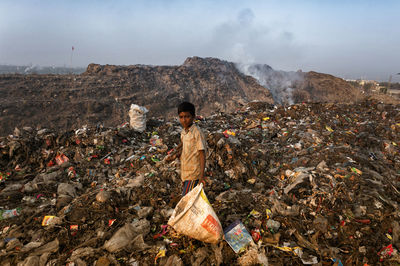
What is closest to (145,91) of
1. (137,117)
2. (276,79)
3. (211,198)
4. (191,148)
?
(137,117)

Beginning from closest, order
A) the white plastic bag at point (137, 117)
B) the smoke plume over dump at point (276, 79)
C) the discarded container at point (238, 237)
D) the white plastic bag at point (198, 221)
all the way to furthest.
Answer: the white plastic bag at point (198, 221) → the discarded container at point (238, 237) → the white plastic bag at point (137, 117) → the smoke plume over dump at point (276, 79)

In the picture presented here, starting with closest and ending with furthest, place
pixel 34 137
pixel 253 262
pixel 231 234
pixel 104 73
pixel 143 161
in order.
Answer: pixel 253 262 → pixel 231 234 → pixel 143 161 → pixel 34 137 → pixel 104 73

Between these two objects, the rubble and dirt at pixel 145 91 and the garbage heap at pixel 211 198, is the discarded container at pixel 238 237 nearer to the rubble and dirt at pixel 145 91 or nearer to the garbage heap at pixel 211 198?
the garbage heap at pixel 211 198

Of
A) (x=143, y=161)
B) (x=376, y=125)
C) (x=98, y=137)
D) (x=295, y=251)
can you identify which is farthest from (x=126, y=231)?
(x=376, y=125)

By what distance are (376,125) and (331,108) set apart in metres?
1.84

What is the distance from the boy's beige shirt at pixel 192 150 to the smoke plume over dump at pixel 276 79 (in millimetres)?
20889

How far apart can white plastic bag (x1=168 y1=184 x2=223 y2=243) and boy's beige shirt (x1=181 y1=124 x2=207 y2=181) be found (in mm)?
414

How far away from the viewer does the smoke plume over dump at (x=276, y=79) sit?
21711 mm

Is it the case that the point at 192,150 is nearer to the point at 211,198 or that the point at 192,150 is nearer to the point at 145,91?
the point at 211,198

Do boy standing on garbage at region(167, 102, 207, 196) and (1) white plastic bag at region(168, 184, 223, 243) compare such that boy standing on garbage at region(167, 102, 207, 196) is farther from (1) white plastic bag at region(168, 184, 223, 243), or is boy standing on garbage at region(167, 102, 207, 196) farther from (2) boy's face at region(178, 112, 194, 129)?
(1) white plastic bag at region(168, 184, 223, 243)

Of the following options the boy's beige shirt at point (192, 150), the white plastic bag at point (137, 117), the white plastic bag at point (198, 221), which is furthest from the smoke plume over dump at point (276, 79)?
the white plastic bag at point (198, 221)

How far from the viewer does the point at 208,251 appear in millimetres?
1683

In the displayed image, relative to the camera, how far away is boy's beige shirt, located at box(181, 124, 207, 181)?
6.26 feet

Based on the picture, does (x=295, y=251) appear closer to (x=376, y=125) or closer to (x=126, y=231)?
(x=126, y=231)
